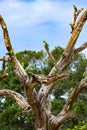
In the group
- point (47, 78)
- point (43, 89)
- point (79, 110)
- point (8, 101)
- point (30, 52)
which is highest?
point (30, 52)

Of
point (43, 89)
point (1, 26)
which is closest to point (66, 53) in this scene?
point (43, 89)

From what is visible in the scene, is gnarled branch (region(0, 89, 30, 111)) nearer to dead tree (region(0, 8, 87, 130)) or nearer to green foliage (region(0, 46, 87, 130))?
dead tree (region(0, 8, 87, 130))

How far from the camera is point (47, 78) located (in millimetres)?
10492

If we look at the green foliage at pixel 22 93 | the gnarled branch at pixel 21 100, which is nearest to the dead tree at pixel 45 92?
the gnarled branch at pixel 21 100

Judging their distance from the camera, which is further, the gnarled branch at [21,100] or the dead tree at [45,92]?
the gnarled branch at [21,100]

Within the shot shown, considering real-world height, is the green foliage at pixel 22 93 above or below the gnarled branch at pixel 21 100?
above

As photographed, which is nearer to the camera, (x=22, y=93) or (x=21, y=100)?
(x=21, y=100)

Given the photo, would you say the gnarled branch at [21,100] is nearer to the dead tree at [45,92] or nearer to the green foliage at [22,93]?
the dead tree at [45,92]

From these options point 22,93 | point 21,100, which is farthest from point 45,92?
point 22,93

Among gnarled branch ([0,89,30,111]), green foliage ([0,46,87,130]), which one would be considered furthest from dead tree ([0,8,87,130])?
green foliage ([0,46,87,130])

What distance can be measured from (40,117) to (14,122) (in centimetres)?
1868

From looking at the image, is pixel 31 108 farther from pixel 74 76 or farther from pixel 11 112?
pixel 74 76

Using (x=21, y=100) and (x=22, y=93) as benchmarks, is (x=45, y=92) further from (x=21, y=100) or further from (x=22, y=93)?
(x=22, y=93)

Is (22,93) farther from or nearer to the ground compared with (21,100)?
farther from the ground
